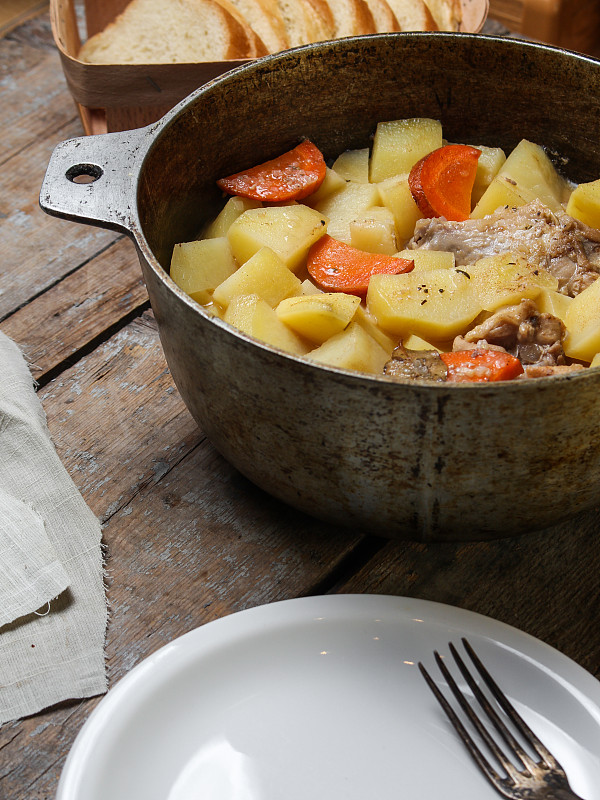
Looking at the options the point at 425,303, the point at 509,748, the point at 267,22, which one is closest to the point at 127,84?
the point at 267,22

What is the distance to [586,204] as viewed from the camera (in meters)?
1.48

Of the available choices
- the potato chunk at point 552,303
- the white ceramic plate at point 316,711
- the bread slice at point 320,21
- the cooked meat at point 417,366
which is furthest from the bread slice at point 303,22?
the white ceramic plate at point 316,711

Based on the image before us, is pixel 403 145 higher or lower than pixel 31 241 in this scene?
higher

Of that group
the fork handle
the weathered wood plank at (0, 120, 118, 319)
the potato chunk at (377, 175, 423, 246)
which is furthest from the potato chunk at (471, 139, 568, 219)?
the fork handle

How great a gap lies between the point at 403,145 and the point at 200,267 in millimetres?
495

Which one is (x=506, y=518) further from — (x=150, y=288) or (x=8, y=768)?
(x=8, y=768)

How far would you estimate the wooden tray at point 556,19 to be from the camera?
2.88 meters

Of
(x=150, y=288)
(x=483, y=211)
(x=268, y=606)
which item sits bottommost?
(x=268, y=606)

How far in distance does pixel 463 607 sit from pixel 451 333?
1.35 ft

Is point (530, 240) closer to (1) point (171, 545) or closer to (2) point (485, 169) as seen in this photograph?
(2) point (485, 169)

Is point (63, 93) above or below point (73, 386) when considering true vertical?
above

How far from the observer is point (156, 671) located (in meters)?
1.00

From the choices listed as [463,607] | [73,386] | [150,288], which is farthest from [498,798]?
[73,386]

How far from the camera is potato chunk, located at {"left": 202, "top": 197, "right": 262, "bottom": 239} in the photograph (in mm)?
1490
